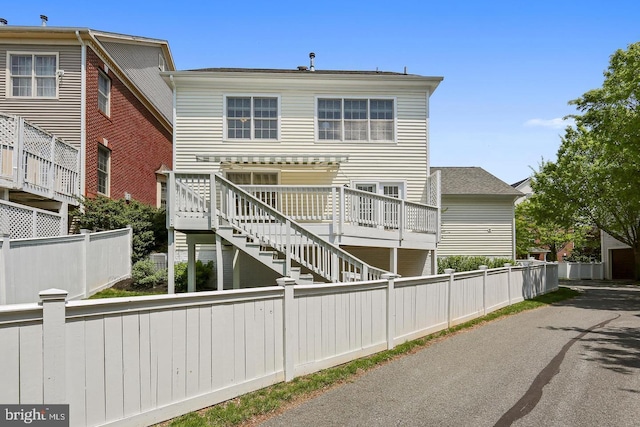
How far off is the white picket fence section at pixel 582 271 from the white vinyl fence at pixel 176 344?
34792 mm

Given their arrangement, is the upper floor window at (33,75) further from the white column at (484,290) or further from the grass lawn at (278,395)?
the grass lawn at (278,395)

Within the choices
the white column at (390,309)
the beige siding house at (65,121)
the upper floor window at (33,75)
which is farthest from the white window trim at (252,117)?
the white column at (390,309)

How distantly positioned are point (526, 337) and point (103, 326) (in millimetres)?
8436

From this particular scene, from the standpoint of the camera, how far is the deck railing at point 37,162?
46.2ft

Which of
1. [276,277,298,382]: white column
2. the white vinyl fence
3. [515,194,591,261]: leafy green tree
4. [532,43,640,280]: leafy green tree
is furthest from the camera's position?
[515,194,591,261]: leafy green tree

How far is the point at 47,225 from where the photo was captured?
1398cm

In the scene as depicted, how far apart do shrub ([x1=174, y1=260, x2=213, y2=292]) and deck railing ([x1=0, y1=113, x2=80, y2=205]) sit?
13.7ft

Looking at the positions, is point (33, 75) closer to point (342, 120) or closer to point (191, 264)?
point (191, 264)

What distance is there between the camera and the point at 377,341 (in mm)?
8719

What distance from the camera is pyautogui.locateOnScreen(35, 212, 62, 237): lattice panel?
13406mm

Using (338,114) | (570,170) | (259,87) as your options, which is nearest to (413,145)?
(338,114)

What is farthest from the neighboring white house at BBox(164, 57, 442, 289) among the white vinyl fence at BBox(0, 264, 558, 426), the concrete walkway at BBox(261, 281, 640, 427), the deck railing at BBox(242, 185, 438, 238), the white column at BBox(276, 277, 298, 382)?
the white column at BBox(276, 277, 298, 382)

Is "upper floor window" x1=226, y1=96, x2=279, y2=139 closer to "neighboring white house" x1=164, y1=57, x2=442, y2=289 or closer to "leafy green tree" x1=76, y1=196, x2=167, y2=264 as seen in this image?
"neighboring white house" x1=164, y1=57, x2=442, y2=289

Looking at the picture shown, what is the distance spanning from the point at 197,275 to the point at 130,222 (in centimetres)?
315
